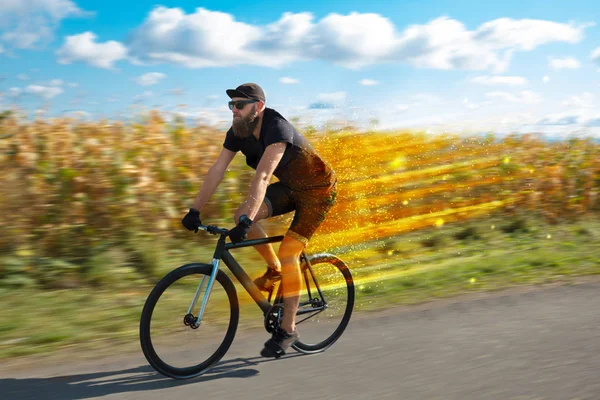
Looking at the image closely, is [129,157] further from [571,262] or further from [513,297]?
[571,262]

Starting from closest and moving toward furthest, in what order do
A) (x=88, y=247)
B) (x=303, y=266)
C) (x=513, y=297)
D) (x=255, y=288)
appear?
(x=255, y=288)
(x=303, y=266)
(x=513, y=297)
(x=88, y=247)

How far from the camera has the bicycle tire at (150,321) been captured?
440 cm

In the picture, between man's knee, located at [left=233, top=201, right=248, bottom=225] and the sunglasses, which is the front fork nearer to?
man's knee, located at [left=233, top=201, right=248, bottom=225]

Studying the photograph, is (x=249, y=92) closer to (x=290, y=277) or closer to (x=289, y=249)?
(x=289, y=249)

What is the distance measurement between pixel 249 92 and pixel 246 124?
0.74 feet

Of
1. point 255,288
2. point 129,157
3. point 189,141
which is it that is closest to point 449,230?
point 189,141

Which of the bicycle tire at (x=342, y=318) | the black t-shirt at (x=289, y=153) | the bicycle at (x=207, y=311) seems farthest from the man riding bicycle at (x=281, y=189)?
the bicycle tire at (x=342, y=318)

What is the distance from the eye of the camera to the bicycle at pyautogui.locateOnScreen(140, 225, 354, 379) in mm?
4469

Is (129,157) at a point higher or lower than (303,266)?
higher

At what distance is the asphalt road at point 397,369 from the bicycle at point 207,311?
0.12m

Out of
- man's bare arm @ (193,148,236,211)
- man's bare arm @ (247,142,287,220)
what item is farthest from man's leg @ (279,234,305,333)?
man's bare arm @ (193,148,236,211)

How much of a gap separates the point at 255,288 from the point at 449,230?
18.1ft

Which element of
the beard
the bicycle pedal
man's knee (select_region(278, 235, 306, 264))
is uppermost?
the beard

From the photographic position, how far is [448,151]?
11.3m
